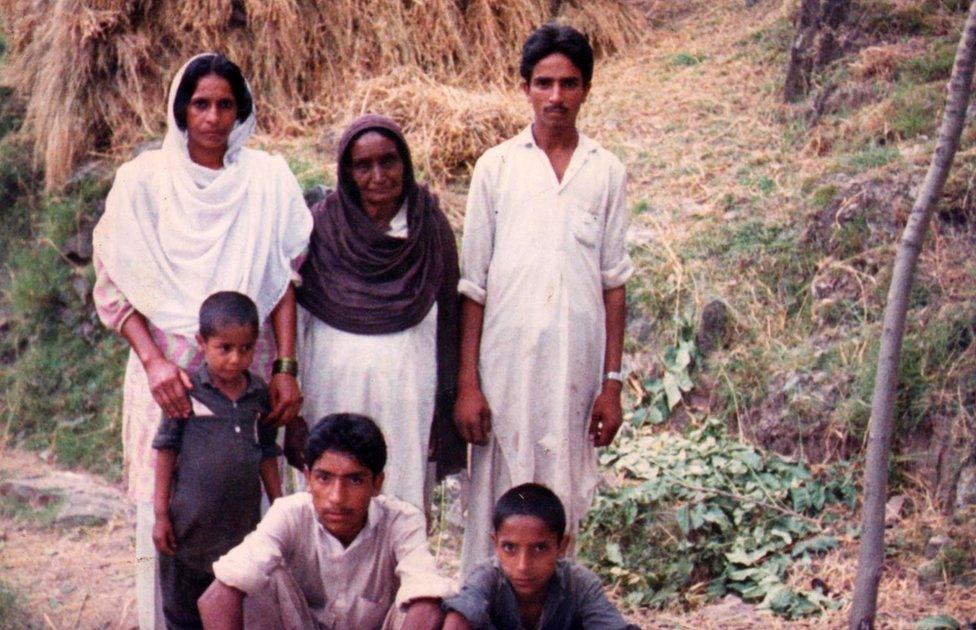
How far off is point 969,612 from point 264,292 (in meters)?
2.35

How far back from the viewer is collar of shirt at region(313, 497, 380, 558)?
3.14 metres

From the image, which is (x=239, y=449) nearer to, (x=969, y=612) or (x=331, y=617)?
(x=331, y=617)

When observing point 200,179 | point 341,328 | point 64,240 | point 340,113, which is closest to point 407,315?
point 341,328

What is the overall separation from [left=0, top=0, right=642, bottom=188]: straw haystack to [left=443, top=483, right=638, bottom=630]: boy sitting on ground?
3.97 m

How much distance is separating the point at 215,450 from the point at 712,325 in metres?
2.62

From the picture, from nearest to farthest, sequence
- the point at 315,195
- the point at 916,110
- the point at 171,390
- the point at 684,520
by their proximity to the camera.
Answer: the point at 171,390
the point at 315,195
the point at 684,520
the point at 916,110

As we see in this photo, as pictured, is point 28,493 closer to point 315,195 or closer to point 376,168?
point 315,195

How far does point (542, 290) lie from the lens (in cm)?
339

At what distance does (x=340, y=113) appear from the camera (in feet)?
23.2

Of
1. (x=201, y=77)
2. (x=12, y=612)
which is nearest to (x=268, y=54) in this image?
(x=12, y=612)

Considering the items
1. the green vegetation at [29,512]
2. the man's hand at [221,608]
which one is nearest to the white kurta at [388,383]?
the man's hand at [221,608]

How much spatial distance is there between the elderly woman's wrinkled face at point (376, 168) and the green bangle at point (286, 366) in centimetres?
46

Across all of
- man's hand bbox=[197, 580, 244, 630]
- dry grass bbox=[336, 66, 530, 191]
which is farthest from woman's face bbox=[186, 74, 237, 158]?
dry grass bbox=[336, 66, 530, 191]

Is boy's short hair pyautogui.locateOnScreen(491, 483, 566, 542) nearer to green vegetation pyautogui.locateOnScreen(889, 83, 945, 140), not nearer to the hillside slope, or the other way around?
the hillside slope
